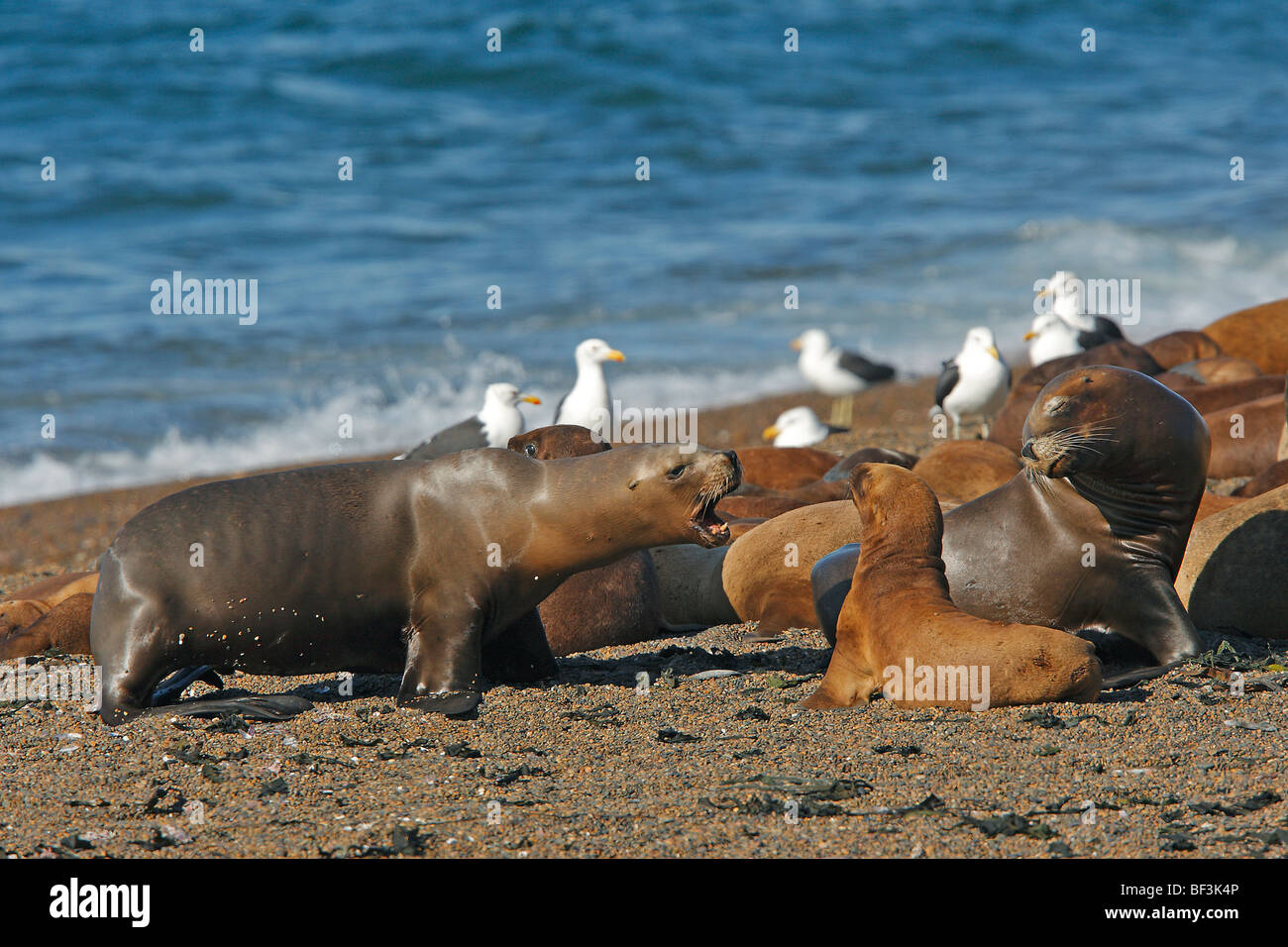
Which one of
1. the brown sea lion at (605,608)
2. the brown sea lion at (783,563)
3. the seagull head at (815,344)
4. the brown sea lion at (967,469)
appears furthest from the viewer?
the seagull head at (815,344)

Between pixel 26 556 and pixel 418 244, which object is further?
pixel 418 244

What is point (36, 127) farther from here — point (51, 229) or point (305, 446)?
point (305, 446)

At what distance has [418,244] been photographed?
20.6 metres

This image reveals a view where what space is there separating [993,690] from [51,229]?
18543 millimetres

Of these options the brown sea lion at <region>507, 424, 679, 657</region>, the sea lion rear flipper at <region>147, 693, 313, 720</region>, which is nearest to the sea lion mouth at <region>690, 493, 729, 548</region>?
the brown sea lion at <region>507, 424, 679, 657</region>

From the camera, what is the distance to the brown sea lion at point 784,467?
9305 millimetres

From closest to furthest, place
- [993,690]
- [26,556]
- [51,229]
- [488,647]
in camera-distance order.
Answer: [993,690], [488,647], [26,556], [51,229]

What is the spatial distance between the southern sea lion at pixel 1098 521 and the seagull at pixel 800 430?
632 centimetres

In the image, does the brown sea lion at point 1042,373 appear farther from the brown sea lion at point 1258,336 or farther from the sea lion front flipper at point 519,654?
the sea lion front flipper at point 519,654

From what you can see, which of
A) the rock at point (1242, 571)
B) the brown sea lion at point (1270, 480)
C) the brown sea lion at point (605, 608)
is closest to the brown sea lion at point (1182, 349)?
the brown sea lion at point (1270, 480)

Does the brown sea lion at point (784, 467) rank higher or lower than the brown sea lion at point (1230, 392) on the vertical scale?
lower

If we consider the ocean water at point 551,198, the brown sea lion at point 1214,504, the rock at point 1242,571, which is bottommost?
the rock at point 1242,571
